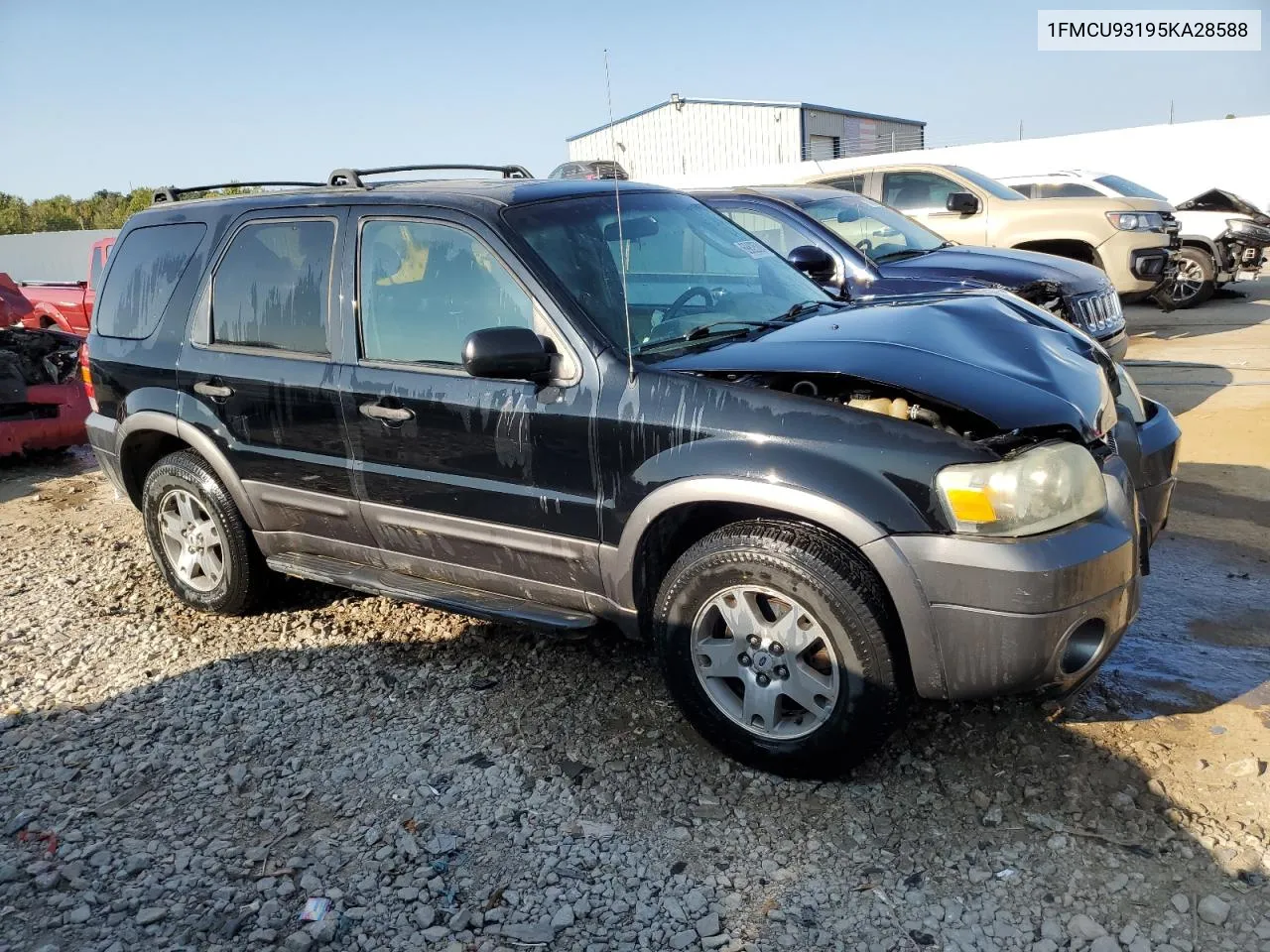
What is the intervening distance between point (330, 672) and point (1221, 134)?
24154 millimetres

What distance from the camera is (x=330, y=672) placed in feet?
13.8

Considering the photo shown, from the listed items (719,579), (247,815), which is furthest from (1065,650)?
(247,815)

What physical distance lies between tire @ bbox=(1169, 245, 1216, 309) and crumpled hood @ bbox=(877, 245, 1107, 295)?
21.4ft

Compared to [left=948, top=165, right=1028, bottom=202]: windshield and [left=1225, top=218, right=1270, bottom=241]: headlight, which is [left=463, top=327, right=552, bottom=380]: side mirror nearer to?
[left=948, top=165, right=1028, bottom=202]: windshield

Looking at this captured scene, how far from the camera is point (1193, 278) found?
1333cm

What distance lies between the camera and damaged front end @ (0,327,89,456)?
8102 millimetres

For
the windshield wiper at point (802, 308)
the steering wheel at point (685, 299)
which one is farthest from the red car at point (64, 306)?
the windshield wiper at point (802, 308)

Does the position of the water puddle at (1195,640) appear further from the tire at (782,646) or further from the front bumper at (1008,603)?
the tire at (782,646)

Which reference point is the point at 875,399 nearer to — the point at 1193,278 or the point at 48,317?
the point at 1193,278

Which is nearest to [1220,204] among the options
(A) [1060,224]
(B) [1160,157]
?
(A) [1060,224]

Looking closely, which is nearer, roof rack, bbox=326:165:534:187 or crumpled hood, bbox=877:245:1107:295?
roof rack, bbox=326:165:534:187

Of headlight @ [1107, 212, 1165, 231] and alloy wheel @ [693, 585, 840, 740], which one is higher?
headlight @ [1107, 212, 1165, 231]

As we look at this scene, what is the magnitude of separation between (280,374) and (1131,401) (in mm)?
3360

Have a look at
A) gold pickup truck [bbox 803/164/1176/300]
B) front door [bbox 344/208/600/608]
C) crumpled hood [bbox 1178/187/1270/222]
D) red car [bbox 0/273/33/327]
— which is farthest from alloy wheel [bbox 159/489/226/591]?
crumpled hood [bbox 1178/187/1270/222]
